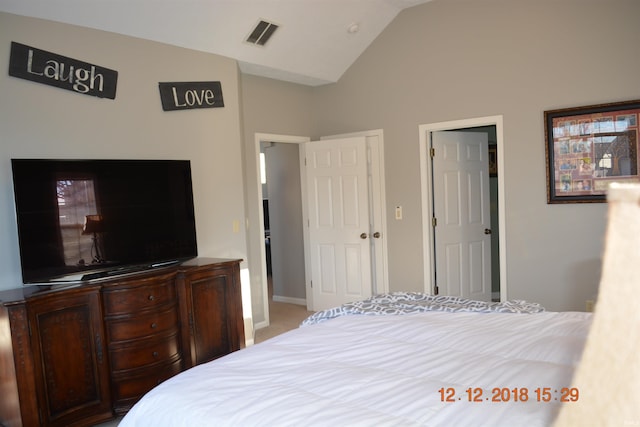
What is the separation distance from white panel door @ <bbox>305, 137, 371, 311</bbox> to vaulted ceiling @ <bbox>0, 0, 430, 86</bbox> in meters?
0.95

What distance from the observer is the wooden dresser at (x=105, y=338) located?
2512mm

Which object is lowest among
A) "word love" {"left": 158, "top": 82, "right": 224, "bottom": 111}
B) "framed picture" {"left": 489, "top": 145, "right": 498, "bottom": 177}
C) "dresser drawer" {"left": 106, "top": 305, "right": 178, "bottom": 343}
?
"dresser drawer" {"left": 106, "top": 305, "right": 178, "bottom": 343}

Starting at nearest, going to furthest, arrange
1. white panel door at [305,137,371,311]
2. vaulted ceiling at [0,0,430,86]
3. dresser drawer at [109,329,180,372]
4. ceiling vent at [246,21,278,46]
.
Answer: dresser drawer at [109,329,180,372] → vaulted ceiling at [0,0,430,86] → ceiling vent at [246,21,278,46] → white panel door at [305,137,371,311]

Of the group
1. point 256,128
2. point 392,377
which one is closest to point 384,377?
point 392,377

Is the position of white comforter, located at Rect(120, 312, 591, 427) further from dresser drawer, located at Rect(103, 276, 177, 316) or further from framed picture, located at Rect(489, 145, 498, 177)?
framed picture, located at Rect(489, 145, 498, 177)

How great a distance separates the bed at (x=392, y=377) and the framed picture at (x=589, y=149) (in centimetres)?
209

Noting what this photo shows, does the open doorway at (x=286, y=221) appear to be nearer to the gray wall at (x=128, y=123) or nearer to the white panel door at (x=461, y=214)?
the gray wall at (x=128, y=123)

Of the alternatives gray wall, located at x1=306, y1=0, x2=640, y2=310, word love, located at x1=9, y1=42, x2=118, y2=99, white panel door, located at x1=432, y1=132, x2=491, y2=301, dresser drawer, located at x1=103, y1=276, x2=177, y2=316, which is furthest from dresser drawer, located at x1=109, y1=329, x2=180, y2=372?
white panel door, located at x1=432, y1=132, x2=491, y2=301

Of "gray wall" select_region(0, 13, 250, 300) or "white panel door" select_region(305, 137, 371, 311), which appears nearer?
"gray wall" select_region(0, 13, 250, 300)

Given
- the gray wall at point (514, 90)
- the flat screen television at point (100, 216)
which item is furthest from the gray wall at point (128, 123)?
the gray wall at point (514, 90)

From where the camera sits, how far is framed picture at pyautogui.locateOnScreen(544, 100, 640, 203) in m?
3.63

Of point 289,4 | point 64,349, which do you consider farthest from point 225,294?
point 289,4

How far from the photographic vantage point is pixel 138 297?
3.01 meters

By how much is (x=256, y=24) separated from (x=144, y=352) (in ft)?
9.53
